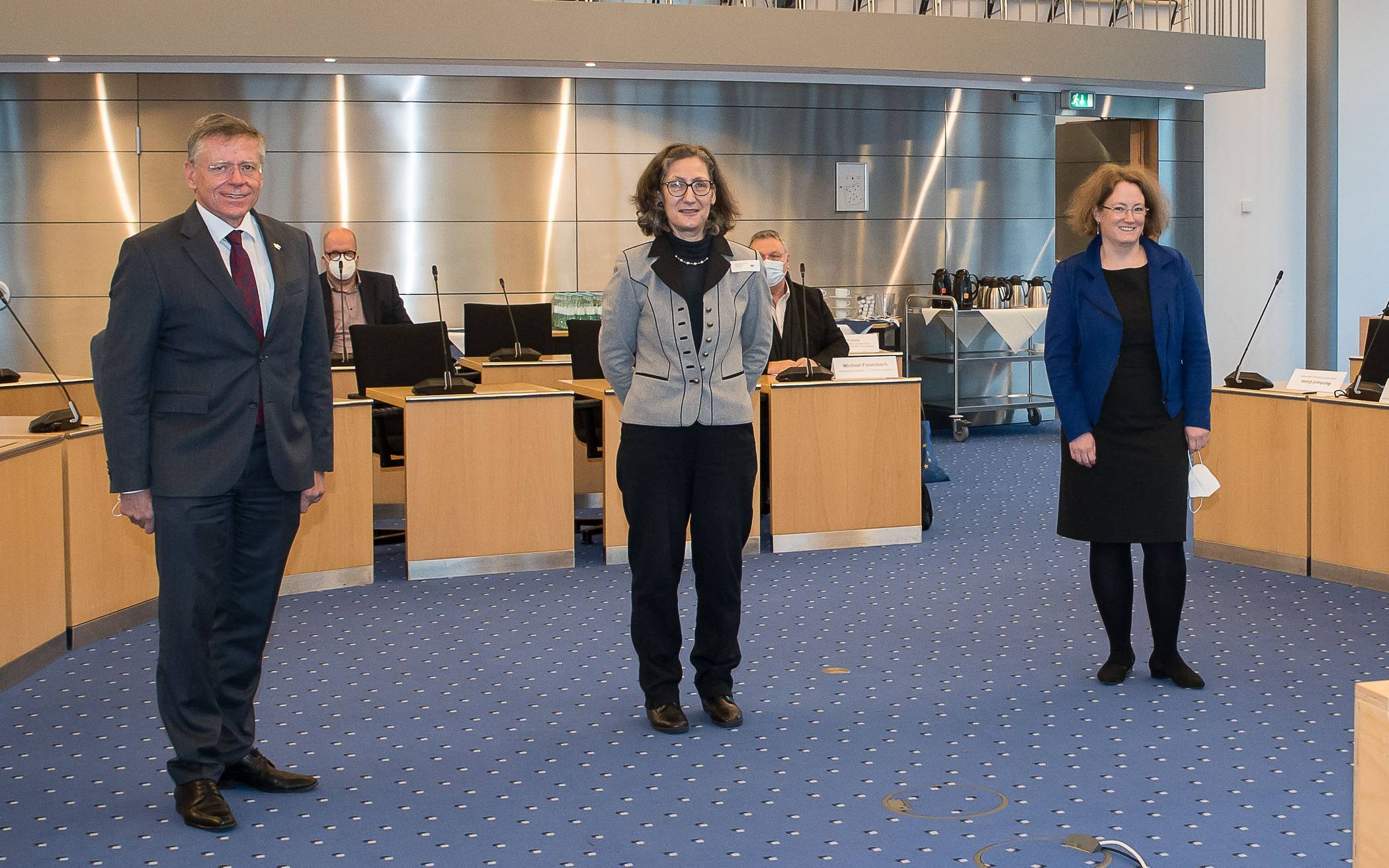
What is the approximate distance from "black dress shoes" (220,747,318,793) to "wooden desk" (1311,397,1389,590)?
13.2ft

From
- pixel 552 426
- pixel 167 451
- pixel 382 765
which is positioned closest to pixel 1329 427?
pixel 552 426

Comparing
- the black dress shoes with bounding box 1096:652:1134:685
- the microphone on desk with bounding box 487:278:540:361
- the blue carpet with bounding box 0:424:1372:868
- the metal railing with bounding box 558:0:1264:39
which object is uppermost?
the metal railing with bounding box 558:0:1264:39

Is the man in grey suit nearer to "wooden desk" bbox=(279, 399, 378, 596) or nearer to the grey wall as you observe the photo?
"wooden desk" bbox=(279, 399, 378, 596)

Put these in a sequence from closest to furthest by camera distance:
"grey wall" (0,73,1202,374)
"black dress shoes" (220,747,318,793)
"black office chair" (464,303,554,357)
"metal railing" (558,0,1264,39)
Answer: "black dress shoes" (220,747,318,793)
"black office chair" (464,303,554,357)
"grey wall" (0,73,1202,374)
"metal railing" (558,0,1264,39)

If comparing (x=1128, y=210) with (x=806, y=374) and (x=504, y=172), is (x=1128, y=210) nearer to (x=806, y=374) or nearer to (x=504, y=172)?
(x=806, y=374)

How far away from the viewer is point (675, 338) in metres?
3.85

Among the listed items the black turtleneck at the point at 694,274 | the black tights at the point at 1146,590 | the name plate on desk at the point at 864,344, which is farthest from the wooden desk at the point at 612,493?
the black turtleneck at the point at 694,274

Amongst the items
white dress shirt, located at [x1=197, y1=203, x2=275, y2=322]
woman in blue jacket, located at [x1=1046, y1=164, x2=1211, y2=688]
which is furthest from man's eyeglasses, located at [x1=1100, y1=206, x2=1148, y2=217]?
white dress shirt, located at [x1=197, y1=203, x2=275, y2=322]

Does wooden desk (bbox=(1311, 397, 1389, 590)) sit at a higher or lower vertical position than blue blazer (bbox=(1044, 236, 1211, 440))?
lower

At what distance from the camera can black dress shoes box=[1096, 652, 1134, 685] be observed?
14.3 feet

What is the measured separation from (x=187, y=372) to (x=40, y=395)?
3.90 m

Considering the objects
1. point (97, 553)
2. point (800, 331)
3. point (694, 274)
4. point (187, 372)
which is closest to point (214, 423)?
point (187, 372)

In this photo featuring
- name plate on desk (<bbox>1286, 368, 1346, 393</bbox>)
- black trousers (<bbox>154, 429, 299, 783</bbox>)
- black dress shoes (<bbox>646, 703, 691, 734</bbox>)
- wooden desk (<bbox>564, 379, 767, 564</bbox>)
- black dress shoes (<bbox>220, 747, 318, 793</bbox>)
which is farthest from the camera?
wooden desk (<bbox>564, 379, 767, 564</bbox>)

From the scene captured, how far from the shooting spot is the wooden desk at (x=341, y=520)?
19.0ft
